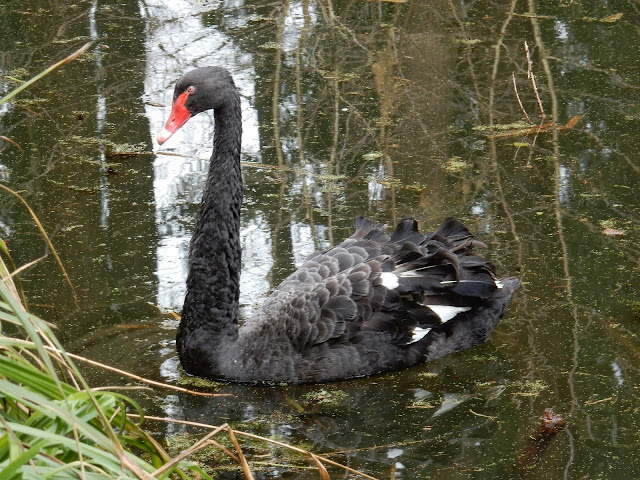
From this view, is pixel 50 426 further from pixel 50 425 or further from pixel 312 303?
pixel 312 303

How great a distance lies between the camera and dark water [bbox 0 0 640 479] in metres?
3.58

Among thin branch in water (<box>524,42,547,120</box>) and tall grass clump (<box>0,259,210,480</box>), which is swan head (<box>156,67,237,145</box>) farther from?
thin branch in water (<box>524,42,547,120</box>)

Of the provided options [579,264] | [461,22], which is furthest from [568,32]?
[579,264]

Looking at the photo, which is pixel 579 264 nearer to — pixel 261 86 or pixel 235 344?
pixel 235 344

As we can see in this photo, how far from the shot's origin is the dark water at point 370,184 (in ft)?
11.8

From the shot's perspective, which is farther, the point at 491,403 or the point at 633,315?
the point at 633,315

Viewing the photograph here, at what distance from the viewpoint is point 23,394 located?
77.4 inches

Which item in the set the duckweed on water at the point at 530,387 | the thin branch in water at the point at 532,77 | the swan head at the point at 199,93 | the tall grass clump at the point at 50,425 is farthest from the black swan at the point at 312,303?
the thin branch in water at the point at 532,77

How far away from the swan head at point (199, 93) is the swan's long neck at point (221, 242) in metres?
0.03

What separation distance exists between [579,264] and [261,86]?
2.66 metres

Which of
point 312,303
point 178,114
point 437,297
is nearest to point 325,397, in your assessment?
point 312,303

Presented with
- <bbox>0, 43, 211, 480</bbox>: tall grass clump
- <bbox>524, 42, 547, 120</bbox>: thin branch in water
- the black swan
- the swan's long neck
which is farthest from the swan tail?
<bbox>524, 42, 547, 120</bbox>: thin branch in water

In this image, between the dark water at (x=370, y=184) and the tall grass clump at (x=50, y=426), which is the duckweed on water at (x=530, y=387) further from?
the tall grass clump at (x=50, y=426)

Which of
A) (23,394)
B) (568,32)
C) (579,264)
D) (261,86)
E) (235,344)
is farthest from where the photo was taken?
(568,32)
